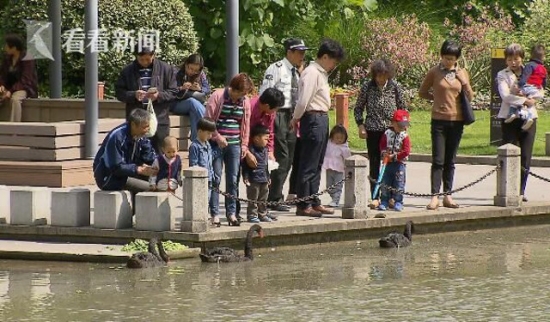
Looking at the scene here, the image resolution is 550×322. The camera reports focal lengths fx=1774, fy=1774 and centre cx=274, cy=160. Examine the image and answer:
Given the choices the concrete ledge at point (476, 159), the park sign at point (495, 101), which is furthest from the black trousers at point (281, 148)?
the park sign at point (495, 101)

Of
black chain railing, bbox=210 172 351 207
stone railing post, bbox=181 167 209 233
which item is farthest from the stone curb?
black chain railing, bbox=210 172 351 207

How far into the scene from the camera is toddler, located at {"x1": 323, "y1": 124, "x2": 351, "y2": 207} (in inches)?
723

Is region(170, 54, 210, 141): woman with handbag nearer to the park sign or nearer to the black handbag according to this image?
the black handbag

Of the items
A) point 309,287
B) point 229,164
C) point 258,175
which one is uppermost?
point 229,164

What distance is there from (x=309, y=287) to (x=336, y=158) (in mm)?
4146

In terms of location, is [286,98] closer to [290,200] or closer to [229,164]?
[290,200]

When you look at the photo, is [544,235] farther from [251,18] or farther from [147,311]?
[251,18]

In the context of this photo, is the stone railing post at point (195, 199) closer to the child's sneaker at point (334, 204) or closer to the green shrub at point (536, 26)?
the child's sneaker at point (334, 204)

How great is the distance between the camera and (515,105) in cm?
1898

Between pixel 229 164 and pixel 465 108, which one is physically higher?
pixel 465 108

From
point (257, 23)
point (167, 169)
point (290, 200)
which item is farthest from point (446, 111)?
point (257, 23)

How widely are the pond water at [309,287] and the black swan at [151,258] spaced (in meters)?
0.09

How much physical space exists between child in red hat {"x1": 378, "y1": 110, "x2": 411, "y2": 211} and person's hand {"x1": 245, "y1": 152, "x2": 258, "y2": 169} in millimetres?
1598

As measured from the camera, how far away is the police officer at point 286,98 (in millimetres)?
17828
